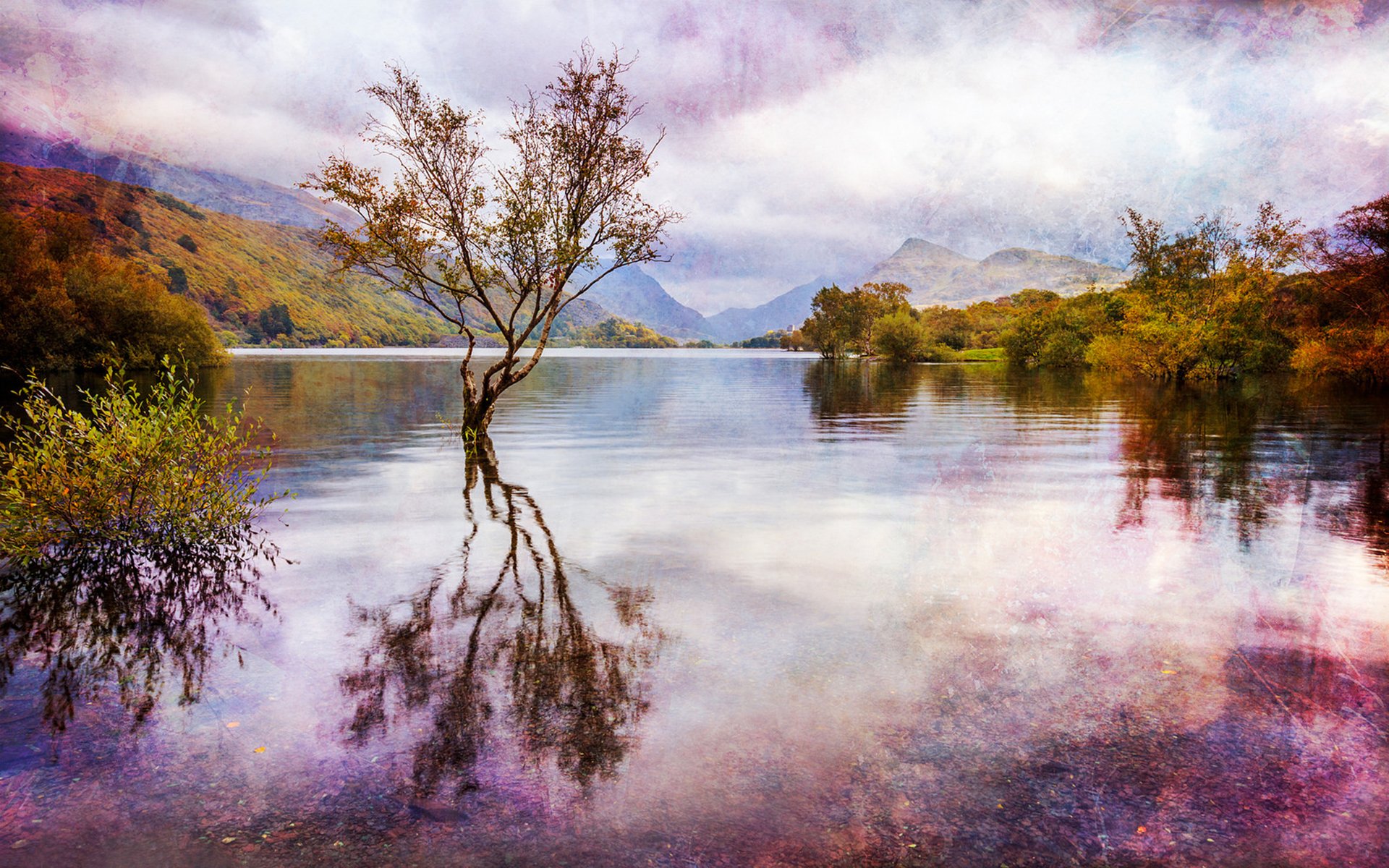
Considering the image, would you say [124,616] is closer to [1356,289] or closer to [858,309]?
[1356,289]

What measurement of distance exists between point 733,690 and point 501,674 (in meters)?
2.43

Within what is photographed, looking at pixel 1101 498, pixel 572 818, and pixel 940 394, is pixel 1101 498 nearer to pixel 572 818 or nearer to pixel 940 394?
pixel 572 818

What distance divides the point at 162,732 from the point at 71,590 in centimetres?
577

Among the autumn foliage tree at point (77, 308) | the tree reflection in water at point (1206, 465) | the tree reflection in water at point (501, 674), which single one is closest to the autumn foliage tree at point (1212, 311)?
the tree reflection in water at point (1206, 465)

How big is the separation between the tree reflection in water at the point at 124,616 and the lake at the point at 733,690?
2.5 inches

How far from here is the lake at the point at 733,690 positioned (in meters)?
5.55

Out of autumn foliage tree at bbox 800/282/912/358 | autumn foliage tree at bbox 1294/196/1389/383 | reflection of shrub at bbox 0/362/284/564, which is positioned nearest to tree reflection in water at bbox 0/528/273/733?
reflection of shrub at bbox 0/362/284/564

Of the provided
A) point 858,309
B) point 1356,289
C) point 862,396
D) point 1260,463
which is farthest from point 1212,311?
point 858,309

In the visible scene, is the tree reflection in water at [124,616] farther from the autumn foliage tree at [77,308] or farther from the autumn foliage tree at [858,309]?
the autumn foliage tree at [858,309]

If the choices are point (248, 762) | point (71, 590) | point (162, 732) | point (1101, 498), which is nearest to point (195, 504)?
point (71, 590)

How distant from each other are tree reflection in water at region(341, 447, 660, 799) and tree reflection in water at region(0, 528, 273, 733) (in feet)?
6.28

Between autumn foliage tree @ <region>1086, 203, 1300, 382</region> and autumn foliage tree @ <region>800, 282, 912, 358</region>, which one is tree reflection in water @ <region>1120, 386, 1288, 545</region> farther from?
autumn foliage tree @ <region>800, 282, 912, 358</region>

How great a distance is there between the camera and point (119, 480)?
12.2m

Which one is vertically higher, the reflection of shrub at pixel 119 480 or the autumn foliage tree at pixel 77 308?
the autumn foliage tree at pixel 77 308
